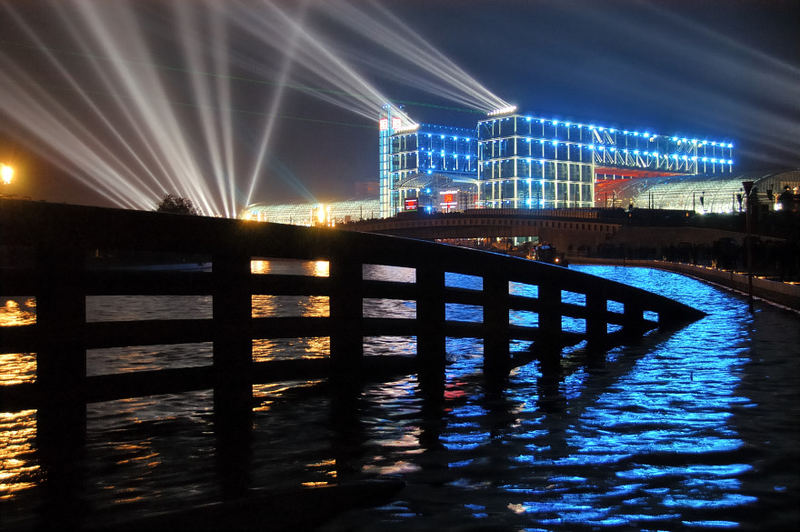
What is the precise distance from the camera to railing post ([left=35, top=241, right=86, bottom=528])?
20.3 feet

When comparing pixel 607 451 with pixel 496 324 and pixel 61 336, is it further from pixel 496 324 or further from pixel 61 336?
pixel 496 324

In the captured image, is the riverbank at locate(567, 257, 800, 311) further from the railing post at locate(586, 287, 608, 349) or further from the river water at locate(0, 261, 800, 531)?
the river water at locate(0, 261, 800, 531)

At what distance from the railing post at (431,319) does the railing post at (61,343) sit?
400 cm

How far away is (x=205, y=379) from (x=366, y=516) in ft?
10.8

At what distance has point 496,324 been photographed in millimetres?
10492

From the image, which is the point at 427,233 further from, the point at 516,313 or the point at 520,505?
the point at 520,505

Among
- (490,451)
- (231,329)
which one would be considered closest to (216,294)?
(231,329)

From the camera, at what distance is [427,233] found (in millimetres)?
130875

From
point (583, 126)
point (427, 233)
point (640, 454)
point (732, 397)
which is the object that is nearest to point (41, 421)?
point (640, 454)

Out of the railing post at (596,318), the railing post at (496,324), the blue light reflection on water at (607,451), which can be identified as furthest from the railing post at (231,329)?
the railing post at (596,318)

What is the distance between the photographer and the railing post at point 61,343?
6195mm

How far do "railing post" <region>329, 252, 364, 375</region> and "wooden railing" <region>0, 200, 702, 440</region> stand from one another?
1 centimetres

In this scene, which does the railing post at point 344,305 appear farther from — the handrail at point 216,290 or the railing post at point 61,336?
the railing post at point 61,336

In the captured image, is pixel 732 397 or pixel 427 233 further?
pixel 427 233
